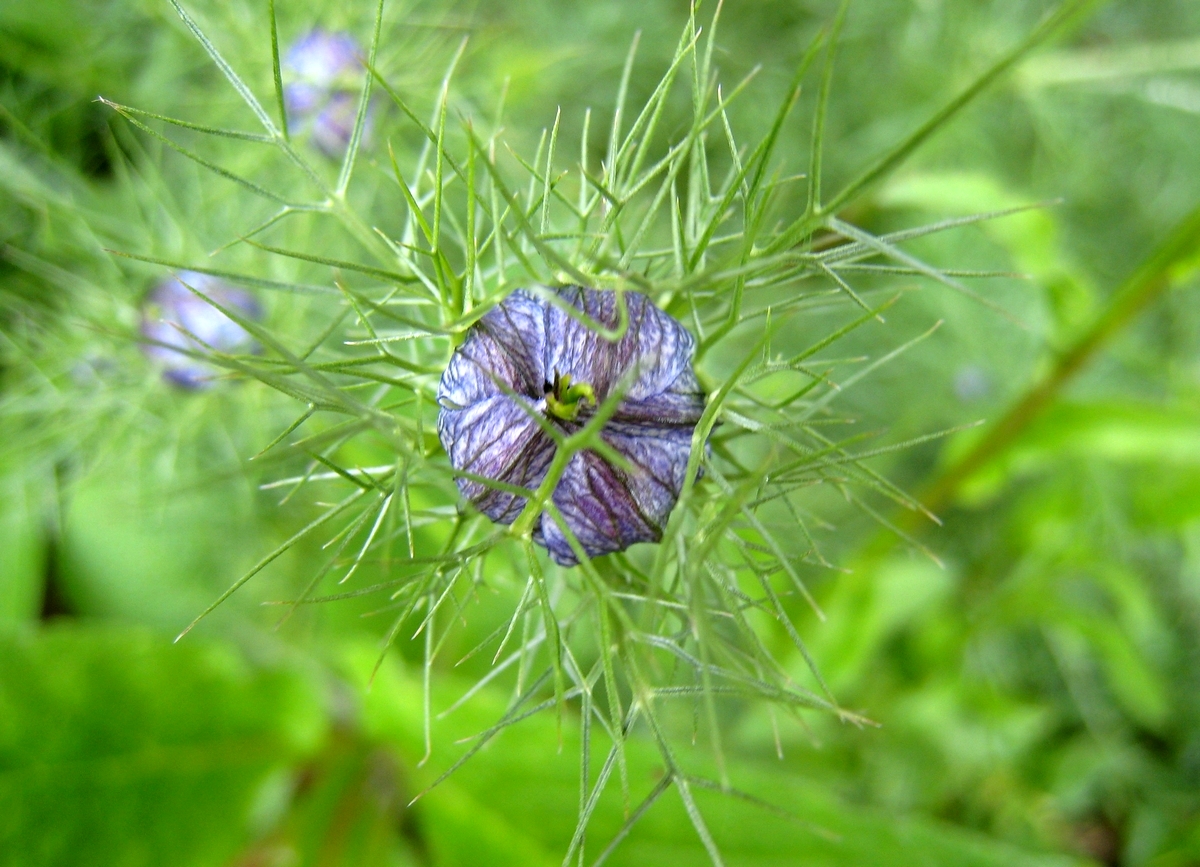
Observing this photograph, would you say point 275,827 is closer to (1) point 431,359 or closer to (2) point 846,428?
(1) point 431,359

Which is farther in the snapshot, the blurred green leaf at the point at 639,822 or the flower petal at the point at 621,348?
the blurred green leaf at the point at 639,822

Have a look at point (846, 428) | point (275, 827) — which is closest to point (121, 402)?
point (275, 827)

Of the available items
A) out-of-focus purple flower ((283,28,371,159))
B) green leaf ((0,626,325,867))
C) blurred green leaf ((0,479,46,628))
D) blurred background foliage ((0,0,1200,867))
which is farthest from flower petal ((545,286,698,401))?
blurred green leaf ((0,479,46,628))

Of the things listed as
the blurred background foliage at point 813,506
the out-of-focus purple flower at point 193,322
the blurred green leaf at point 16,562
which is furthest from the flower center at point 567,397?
the blurred green leaf at point 16,562

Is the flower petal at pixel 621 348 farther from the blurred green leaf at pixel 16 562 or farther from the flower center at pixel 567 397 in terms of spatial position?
the blurred green leaf at pixel 16 562

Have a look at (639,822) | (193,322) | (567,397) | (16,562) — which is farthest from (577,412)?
(16,562)
